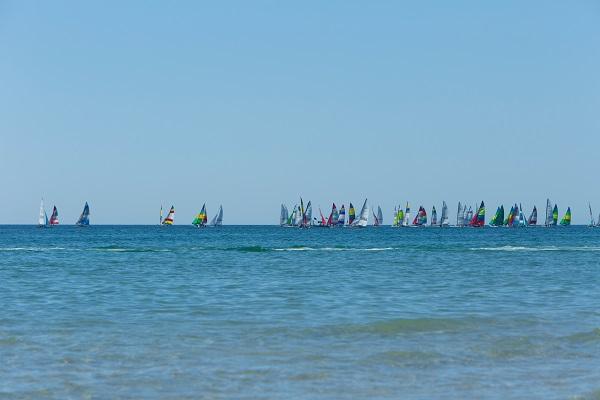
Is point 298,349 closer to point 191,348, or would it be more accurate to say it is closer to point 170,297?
point 191,348

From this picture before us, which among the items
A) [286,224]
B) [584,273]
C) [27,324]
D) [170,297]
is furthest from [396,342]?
[286,224]

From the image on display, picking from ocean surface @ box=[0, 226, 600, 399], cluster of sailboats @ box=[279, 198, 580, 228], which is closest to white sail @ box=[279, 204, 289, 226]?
cluster of sailboats @ box=[279, 198, 580, 228]

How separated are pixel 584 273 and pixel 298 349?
86.3ft

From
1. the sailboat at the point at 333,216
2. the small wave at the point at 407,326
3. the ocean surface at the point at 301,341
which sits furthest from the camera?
the sailboat at the point at 333,216

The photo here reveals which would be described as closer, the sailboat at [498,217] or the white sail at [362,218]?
the white sail at [362,218]

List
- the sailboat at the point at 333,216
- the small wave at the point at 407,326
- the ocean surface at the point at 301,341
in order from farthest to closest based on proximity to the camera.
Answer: the sailboat at the point at 333,216
the small wave at the point at 407,326
the ocean surface at the point at 301,341

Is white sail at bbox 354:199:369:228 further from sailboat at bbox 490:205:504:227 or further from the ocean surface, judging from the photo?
the ocean surface

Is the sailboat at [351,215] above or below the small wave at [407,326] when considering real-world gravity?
above

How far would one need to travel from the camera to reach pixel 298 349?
15.4 metres

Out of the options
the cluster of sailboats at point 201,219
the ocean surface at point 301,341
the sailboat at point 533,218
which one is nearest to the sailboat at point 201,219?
the cluster of sailboats at point 201,219

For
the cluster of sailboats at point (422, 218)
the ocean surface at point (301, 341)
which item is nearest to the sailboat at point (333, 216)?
the cluster of sailboats at point (422, 218)

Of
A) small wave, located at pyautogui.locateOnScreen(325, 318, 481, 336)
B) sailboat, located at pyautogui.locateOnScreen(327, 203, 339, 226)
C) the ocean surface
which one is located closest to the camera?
the ocean surface

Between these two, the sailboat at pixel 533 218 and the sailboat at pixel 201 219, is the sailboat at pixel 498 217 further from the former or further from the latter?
the sailboat at pixel 201 219

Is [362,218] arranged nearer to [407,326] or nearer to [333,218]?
[333,218]
